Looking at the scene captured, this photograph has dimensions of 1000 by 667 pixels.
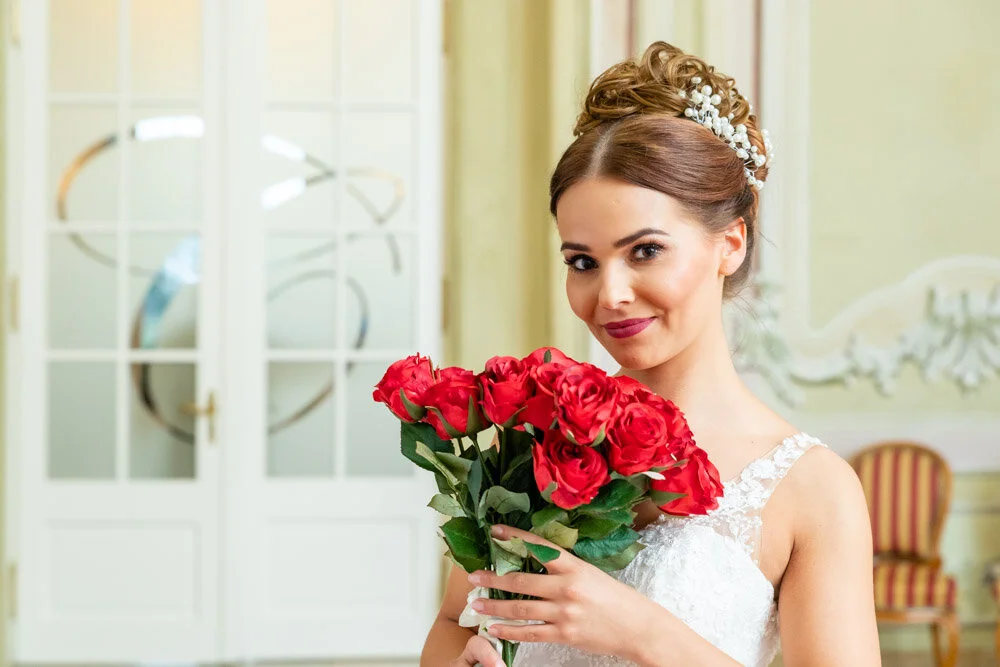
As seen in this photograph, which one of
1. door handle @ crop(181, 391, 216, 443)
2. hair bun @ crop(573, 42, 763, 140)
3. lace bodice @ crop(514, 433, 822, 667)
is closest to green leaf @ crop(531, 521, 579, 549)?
lace bodice @ crop(514, 433, 822, 667)

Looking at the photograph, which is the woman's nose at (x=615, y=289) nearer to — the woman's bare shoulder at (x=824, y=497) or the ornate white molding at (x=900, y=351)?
the woman's bare shoulder at (x=824, y=497)

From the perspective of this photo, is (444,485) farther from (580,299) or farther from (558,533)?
(580,299)

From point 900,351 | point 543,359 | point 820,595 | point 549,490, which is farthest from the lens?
point 900,351

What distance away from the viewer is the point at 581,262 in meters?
1.24

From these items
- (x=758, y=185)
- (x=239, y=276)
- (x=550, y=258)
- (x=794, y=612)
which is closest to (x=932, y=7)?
(x=550, y=258)

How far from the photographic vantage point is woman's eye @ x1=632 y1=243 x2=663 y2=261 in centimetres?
120

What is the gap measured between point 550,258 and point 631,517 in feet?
11.4

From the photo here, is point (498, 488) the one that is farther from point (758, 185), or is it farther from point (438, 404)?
point (758, 185)

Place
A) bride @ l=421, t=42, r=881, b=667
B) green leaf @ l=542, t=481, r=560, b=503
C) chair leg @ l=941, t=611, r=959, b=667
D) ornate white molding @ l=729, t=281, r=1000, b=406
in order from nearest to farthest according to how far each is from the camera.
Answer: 1. green leaf @ l=542, t=481, r=560, b=503
2. bride @ l=421, t=42, r=881, b=667
3. chair leg @ l=941, t=611, r=959, b=667
4. ornate white molding @ l=729, t=281, r=1000, b=406

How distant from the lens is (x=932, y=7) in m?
4.49

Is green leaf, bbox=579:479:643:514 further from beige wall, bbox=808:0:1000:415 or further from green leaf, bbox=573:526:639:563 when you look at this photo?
beige wall, bbox=808:0:1000:415

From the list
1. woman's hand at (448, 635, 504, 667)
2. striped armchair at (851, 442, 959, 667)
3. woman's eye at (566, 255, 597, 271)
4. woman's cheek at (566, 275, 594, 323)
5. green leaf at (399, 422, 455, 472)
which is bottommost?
striped armchair at (851, 442, 959, 667)

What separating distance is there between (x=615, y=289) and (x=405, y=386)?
285 millimetres

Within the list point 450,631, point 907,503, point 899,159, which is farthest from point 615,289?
point 899,159
